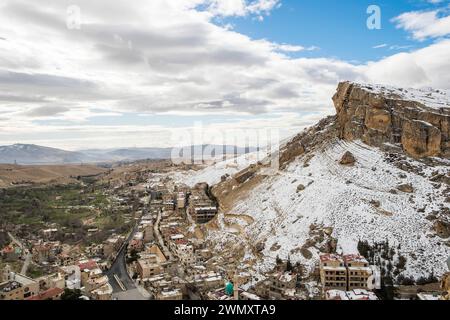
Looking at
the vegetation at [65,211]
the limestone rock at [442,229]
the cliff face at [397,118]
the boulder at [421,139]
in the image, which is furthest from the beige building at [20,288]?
the boulder at [421,139]

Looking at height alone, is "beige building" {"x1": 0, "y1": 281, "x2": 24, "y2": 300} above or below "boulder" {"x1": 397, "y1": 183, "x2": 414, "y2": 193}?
below

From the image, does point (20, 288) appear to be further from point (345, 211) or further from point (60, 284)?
point (345, 211)

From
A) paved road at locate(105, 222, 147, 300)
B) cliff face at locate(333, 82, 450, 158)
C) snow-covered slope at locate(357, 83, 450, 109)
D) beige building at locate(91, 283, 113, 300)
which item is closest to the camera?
beige building at locate(91, 283, 113, 300)

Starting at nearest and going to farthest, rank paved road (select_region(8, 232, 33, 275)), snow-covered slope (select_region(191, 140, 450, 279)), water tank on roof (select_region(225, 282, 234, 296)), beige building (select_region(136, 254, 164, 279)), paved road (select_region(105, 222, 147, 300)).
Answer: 1. water tank on roof (select_region(225, 282, 234, 296))
2. paved road (select_region(105, 222, 147, 300))
3. snow-covered slope (select_region(191, 140, 450, 279))
4. beige building (select_region(136, 254, 164, 279))
5. paved road (select_region(8, 232, 33, 275))

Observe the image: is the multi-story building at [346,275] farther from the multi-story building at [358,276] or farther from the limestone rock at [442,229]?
the limestone rock at [442,229]

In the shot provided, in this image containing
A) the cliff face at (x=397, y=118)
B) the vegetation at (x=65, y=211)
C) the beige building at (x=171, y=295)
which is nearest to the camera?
the beige building at (x=171, y=295)

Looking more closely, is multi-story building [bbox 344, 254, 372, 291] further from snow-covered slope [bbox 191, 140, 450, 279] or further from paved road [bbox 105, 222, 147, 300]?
paved road [bbox 105, 222, 147, 300]

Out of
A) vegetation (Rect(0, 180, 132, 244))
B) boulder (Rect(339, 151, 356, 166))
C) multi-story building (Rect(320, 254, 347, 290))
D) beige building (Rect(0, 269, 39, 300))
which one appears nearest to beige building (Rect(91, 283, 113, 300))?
beige building (Rect(0, 269, 39, 300))
